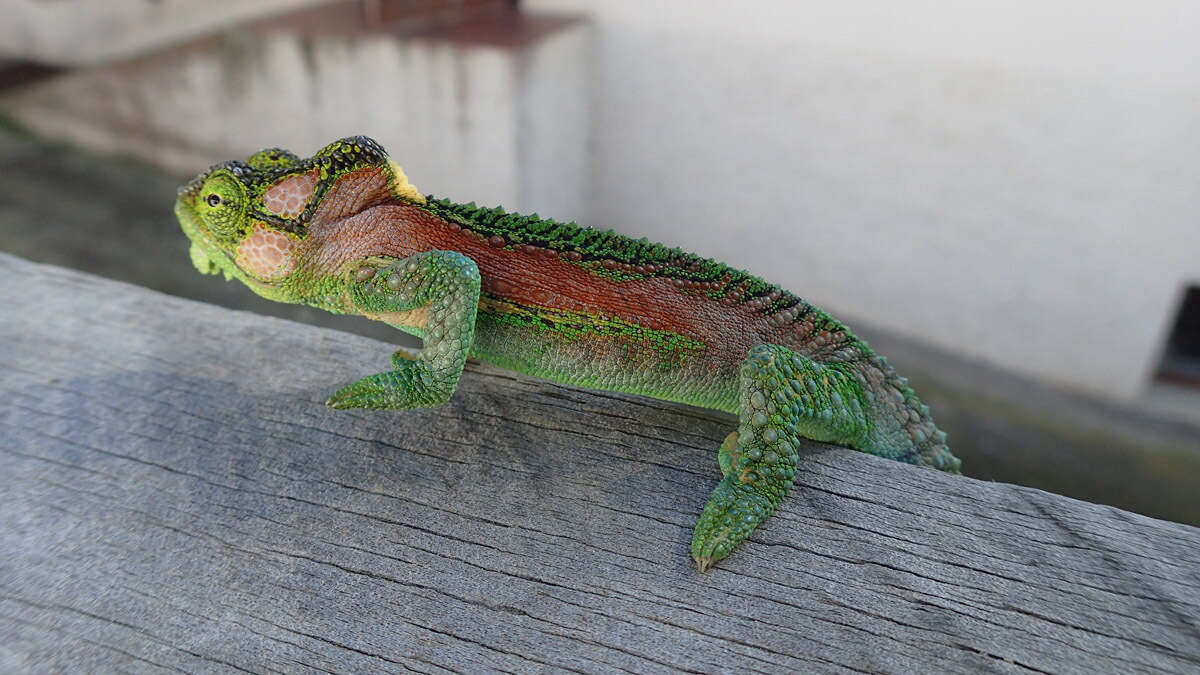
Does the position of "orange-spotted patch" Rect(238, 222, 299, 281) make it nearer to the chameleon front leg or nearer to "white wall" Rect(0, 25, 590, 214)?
the chameleon front leg

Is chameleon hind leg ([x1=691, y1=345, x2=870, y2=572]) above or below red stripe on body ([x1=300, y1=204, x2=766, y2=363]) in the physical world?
below

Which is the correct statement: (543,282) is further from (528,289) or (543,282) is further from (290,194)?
(290,194)

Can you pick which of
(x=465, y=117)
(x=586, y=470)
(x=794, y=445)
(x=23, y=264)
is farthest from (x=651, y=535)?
(x=465, y=117)

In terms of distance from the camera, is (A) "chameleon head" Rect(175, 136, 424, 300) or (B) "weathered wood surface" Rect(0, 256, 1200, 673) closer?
(B) "weathered wood surface" Rect(0, 256, 1200, 673)

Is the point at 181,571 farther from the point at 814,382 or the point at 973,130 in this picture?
the point at 973,130

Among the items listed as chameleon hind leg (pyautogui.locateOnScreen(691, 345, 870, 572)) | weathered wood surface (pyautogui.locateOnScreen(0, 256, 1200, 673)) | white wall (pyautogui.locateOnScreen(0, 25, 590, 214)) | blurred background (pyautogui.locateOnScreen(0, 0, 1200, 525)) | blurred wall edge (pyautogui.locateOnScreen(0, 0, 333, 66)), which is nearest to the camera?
weathered wood surface (pyautogui.locateOnScreen(0, 256, 1200, 673))

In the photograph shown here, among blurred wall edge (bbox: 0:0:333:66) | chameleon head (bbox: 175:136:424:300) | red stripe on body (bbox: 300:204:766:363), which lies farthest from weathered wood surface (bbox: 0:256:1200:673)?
blurred wall edge (bbox: 0:0:333:66)

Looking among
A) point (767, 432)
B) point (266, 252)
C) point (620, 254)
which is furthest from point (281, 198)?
point (767, 432)
